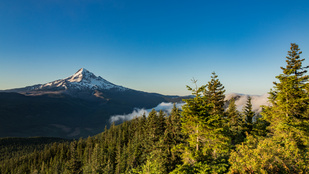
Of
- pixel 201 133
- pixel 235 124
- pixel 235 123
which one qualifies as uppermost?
pixel 201 133

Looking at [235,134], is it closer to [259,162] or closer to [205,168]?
[205,168]

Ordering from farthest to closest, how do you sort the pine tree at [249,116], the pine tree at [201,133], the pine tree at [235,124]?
the pine tree at [249,116]
the pine tree at [235,124]
the pine tree at [201,133]

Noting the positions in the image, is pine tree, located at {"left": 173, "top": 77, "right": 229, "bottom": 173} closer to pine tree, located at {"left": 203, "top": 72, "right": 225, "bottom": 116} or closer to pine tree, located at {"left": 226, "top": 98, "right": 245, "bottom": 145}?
pine tree, located at {"left": 203, "top": 72, "right": 225, "bottom": 116}

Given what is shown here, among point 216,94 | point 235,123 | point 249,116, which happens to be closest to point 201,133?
point 216,94

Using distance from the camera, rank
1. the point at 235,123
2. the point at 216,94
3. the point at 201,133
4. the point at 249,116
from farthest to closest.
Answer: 1. the point at 249,116
2. the point at 235,123
3. the point at 216,94
4. the point at 201,133

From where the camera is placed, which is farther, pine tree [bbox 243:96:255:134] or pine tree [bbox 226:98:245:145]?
pine tree [bbox 243:96:255:134]

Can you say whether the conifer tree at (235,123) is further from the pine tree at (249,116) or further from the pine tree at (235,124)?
the pine tree at (249,116)

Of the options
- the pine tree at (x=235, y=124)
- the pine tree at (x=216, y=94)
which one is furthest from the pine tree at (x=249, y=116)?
the pine tree at (x=216, y=94)

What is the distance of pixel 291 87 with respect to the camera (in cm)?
2267

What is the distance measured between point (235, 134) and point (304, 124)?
19.0 meters

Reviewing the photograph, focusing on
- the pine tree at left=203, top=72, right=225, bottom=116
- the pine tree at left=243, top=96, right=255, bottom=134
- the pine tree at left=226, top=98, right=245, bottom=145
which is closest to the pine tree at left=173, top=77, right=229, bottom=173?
the pine tree at left=203, top=72, right=225, bottom=116

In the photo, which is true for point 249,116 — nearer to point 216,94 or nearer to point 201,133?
point 216,94

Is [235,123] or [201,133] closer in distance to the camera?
[201,133]

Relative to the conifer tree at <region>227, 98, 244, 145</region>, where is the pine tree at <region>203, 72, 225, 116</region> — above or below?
above
